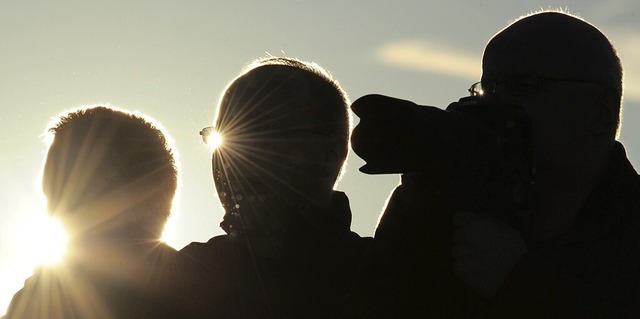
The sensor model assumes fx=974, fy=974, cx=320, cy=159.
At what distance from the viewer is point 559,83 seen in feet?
8.61

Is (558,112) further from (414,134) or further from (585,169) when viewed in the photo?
(414,134)

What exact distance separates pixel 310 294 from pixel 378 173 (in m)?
1.03

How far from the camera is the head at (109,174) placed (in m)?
4.02

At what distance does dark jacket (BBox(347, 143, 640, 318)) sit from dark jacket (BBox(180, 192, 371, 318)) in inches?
27.9

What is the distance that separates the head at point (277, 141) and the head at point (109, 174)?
735mm

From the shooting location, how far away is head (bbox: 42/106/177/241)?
4.02 m

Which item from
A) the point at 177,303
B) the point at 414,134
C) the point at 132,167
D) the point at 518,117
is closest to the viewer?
the point at 414,134

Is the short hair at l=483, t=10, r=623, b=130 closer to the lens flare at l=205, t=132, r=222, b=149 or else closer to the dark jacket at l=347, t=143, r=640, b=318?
the dark jacket at l=347, t=143, r=640, b=318

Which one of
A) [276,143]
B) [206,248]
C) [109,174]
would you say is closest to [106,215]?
[109,174]

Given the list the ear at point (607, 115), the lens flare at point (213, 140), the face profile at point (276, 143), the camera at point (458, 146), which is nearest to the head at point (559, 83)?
the ear at point (607, 115)

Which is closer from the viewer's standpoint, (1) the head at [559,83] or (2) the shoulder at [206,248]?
(1) the head at [559,83]

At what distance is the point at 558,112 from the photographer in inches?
103

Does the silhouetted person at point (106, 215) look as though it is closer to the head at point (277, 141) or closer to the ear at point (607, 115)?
the head at point (277, 141)

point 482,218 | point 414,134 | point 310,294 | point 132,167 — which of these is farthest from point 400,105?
point 132,167
